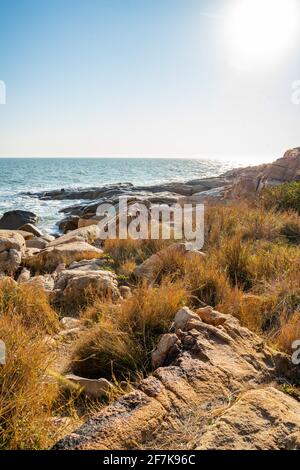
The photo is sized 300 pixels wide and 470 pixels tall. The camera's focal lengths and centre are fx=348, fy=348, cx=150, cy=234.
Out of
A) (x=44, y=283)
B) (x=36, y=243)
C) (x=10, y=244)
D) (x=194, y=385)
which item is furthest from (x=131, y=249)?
(x=194, y=385)

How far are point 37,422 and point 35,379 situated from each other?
0.31 m

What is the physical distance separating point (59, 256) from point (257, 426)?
20.7 ft

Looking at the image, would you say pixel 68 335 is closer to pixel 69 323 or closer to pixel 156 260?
pixel 69 323

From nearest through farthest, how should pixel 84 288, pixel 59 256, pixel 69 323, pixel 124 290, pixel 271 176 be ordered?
pixel 69 323 → pixel 84 288 → pixel 124 290 → pixel 59 256 → pixel 271 176

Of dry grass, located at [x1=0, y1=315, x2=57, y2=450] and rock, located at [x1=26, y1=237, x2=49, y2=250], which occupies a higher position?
dry grass, located at [x1=0, y1=315, x2=57, y2=450]

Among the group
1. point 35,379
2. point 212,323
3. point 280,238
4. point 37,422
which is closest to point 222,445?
point 37,422

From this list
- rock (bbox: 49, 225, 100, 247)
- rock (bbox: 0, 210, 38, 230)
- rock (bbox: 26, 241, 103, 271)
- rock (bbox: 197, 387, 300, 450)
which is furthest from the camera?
rock (bbox: 0, 210, 38, 230)

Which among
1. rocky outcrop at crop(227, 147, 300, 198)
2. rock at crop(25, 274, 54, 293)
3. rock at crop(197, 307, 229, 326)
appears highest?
rocky outcrop at crop(227, 147, 300, 198)

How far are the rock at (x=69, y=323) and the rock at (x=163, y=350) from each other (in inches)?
62.9

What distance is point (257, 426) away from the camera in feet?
5.99

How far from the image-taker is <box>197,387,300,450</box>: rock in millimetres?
1710

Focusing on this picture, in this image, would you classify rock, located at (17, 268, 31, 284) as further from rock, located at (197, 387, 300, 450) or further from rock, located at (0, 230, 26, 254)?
rock, located at (197, 387, 300, 450)

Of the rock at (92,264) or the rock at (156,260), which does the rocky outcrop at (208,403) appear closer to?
the rock at (156,260)

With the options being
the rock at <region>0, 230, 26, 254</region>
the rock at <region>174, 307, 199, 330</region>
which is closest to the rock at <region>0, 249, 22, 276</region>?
the rock at <region>0, 230, 26, 254</region>
